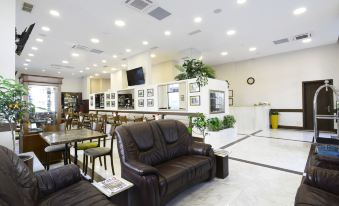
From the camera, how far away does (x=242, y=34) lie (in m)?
6.09

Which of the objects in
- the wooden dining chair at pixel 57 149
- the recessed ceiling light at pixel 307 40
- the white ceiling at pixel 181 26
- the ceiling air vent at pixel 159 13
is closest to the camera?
the wooden dining chair at pixel 57 149

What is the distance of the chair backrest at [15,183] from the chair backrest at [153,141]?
98 cm

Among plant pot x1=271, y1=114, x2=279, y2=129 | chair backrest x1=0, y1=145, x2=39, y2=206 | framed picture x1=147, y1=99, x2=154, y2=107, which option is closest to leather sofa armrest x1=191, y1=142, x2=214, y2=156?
chair backrest x1=0, y1=145, x2=39, y2=206

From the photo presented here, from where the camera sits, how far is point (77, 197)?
1.67m

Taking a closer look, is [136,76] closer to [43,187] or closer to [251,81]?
[251,81]

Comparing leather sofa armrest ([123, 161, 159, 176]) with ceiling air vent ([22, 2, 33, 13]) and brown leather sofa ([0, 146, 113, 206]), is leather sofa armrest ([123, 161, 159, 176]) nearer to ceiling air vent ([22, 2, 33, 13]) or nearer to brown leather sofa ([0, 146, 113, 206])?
brown leather sofa ([0, 146, 113, 206])

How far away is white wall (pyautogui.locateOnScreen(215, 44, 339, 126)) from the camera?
736 centimetres

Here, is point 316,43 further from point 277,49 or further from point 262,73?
point 262,73

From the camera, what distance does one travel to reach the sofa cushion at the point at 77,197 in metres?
1.58

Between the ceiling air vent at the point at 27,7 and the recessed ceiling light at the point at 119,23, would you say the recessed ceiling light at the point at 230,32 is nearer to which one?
the recessed ceiling light at the point at 119,23

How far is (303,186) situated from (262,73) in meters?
8.19

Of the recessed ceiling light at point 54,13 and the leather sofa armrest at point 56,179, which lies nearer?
the leather sofa armrest at point 56,179

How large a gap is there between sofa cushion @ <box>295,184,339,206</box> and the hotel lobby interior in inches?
0.6

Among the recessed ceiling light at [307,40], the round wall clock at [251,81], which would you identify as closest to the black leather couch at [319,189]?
the recessed ceiling light at [307,40]
